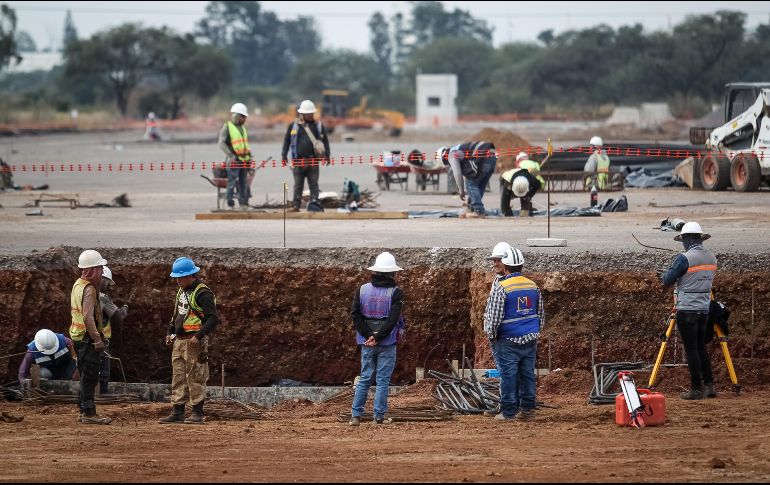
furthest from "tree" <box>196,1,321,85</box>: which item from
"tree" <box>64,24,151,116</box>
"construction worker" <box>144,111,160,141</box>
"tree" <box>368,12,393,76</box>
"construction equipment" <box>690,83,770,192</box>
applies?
"construction equipment" <box>690,83,770,192</box>

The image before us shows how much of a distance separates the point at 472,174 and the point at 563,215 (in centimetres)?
183

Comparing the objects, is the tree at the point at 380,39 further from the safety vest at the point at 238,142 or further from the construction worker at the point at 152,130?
the safety vest at the point at 238,142

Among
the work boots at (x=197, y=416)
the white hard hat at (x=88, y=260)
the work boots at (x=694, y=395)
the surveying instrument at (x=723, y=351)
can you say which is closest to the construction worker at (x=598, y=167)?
the surveying instrument at (x=723, y=351)

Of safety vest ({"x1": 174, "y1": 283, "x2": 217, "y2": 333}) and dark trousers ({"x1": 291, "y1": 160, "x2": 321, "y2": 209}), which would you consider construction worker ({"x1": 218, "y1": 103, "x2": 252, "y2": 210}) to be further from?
safety vest ({"x1": 174, "y1": 283, "x2": 217, "y2": 333})

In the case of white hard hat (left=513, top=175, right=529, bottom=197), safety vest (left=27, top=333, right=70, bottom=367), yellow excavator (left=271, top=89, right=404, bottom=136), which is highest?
yellow excavator (left=271, top=89, right=404, bottom=136)

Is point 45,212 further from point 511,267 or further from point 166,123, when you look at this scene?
point 166,123

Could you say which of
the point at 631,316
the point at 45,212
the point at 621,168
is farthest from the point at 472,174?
the point at 621,168

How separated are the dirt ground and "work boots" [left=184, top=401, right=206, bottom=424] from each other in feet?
0.74

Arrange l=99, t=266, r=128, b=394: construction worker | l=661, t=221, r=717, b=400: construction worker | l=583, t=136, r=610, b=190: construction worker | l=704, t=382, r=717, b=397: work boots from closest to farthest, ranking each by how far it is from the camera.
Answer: l=661, t=221, r=717, b=400: construction worker < l=704, t=382, r=717, b=397: work boots < l=99, t=266, r=128, b=394: construction worker < l=583, t=136, r=610, b=190: construction worker

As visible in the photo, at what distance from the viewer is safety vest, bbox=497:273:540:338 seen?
1199 centimetres

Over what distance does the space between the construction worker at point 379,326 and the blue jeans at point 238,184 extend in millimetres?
10189

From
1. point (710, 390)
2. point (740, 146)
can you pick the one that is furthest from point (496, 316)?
point (740, 146)

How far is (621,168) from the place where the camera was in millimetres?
30891

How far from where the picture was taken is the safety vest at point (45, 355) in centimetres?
1494
